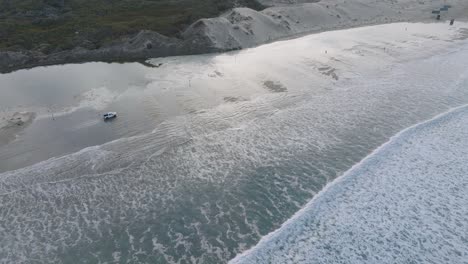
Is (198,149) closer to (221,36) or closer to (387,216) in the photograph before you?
(387,216)

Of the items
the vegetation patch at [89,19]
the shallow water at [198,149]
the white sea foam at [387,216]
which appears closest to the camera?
the white sea foam at [387,216]

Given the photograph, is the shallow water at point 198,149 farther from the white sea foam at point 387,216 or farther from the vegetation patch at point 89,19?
the vegetation patch at point 89,19

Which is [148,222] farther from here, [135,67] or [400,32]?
[400,32]

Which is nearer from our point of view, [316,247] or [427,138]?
[316,247]

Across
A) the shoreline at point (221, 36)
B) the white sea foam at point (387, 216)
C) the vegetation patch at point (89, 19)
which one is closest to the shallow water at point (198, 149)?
the white sea foam at point (387, 216)

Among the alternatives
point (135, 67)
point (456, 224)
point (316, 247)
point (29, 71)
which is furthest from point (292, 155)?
point (29, 71)

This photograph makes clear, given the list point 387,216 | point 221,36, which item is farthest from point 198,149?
point 221,36
